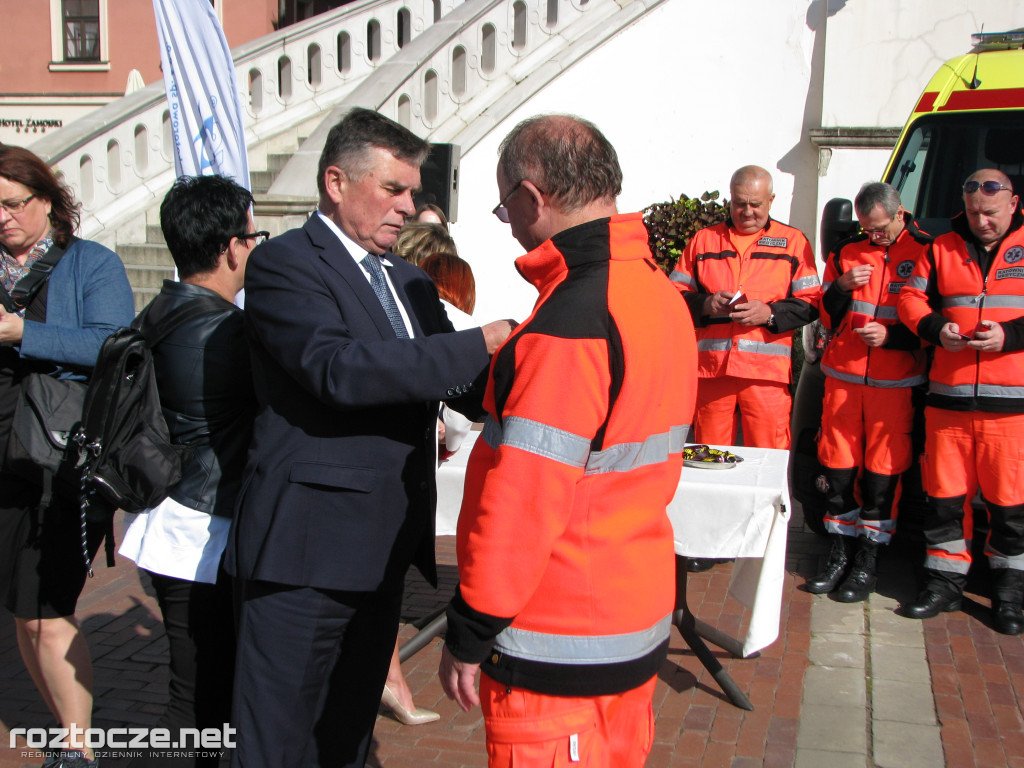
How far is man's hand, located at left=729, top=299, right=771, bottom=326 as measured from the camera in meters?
5.12

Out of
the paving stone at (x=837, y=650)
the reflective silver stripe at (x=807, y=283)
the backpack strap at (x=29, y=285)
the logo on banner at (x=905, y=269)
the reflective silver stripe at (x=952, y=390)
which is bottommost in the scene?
the paving stone at (x=837, y=650)

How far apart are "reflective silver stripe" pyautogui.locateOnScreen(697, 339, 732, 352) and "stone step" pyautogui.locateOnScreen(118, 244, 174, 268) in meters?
6.85

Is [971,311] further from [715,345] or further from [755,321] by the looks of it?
[715,345]

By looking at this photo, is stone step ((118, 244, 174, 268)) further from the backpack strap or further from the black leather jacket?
the black leather jacket

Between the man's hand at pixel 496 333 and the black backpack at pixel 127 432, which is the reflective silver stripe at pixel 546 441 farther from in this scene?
the black backpack at pixel 127 432

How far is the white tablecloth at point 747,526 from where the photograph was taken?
3473mm

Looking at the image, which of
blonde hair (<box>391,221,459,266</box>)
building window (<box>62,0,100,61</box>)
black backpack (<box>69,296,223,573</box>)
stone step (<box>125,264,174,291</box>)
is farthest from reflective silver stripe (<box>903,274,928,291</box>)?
building window (<box>62,0,100,61</box>)

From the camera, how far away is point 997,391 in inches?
178

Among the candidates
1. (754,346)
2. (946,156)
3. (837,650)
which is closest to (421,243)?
(754,346)

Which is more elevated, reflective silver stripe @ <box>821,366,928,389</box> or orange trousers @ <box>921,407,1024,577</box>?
reflective silver stripe @ <box>821,366,928,389</box>

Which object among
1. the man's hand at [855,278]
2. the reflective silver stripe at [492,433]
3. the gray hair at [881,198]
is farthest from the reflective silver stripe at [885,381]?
the reflective silver stripe at [492,433]

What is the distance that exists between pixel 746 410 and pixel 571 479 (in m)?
3.71

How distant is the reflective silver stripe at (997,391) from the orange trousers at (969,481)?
0.33ft

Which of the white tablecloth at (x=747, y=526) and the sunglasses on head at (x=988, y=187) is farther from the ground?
the sunglasses on head at (x=988, y=187)
